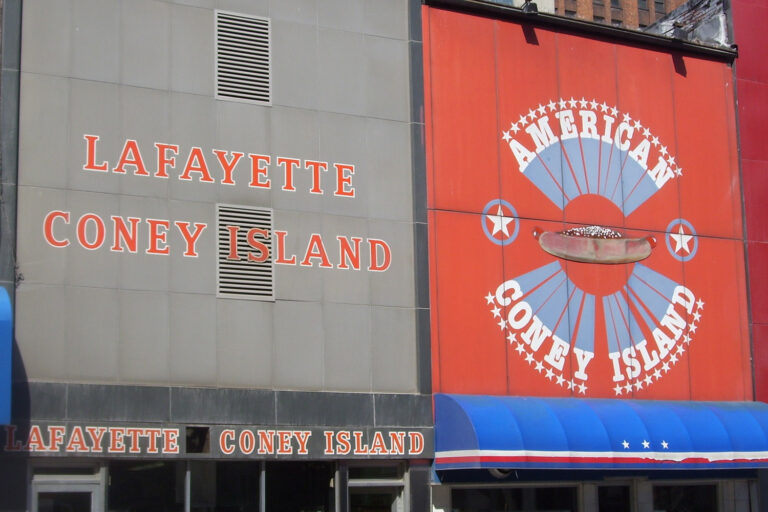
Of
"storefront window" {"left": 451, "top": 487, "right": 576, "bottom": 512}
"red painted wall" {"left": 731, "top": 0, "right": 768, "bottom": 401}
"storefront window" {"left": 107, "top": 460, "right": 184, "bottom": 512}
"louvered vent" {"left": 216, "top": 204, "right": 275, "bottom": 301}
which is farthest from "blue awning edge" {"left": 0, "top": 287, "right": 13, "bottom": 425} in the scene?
"red painted wall" {"left": 731, "top": 0, "right": 768, "bottom": 401}

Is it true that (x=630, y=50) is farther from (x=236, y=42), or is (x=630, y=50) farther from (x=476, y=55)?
(x=236, y=42)

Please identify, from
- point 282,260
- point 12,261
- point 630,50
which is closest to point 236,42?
point 282,260

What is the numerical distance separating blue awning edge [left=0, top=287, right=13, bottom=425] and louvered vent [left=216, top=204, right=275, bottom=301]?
393 cm

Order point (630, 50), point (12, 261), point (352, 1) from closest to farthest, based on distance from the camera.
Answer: point (12, 261) < point (352, 1) < point (630, 50)

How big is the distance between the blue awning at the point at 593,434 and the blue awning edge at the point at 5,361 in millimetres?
7550

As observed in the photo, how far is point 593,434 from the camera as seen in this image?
21.4 meters

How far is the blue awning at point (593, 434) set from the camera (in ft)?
67.4

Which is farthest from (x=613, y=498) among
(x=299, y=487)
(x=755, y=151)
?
(x=755, y=151)

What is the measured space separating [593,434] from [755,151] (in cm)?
823

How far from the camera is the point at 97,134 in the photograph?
19578 millimetres

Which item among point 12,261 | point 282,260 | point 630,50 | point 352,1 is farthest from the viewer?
point 630,50

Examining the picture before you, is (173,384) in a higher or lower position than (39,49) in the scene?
lower

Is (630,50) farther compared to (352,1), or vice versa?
(630,50)

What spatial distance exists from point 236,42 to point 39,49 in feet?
11.3
